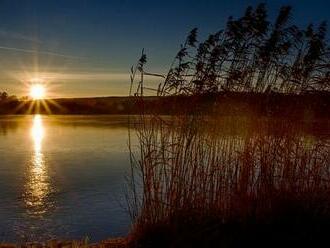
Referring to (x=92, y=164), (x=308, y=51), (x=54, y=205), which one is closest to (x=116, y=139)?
(x=92, y=164)

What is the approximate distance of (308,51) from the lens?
6.22 meters

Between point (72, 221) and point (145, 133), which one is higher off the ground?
point (145, 133)

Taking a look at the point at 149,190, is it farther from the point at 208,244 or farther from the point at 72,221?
the point at 72,221

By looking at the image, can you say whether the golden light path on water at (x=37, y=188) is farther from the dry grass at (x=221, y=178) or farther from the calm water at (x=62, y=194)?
the dry grass at (x=221, y=178)

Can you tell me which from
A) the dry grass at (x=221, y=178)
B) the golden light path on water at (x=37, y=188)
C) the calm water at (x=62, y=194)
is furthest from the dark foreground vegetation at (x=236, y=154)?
the golden light path on water at (x=37, y=188)

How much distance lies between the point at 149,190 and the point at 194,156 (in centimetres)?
68

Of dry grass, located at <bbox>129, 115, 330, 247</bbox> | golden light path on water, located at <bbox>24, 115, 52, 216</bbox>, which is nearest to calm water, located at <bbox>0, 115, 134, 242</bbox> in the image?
golden light path on water, located at <bbox>24, 115, 52, 216</bbox>

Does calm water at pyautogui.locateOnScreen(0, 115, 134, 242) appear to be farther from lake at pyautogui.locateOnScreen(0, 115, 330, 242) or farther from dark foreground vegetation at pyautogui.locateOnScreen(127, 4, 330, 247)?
dark foreground vegetation at pyautogui.locateOnScreen(127, 4, 330, 247)

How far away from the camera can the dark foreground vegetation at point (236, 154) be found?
5211 millimetres

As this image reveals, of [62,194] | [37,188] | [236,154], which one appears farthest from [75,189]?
[236,154]

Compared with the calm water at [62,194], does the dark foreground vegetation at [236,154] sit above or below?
above

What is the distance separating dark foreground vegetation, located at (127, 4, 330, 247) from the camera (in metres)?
5.21

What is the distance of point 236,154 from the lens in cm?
588

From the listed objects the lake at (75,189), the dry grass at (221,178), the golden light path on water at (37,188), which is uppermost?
the dry grass at (221,178)
